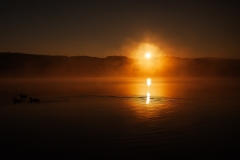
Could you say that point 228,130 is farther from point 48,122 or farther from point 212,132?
point 48,122

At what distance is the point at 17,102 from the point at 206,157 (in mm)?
23580

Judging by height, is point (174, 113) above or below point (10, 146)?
above

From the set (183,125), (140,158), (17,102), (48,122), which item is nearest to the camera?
(140,158)

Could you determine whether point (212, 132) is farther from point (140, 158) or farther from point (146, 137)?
point (140, 158)

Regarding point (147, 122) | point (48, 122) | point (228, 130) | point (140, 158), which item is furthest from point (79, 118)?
point (228, 130)

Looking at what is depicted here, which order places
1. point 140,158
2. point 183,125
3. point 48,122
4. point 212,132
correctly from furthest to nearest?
point 48,122 < point 183,125 < point 212,132 < point 140,158

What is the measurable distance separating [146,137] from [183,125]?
13.5ft

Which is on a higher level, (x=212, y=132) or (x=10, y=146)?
(x=212, y=132)

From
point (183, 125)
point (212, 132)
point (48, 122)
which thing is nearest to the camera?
point (212, 132)

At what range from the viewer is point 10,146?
12.5 metres

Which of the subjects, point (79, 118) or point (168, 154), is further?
point (79, 118)

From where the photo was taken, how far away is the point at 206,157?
11.0 m

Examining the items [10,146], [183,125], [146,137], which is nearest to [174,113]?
[183,125]

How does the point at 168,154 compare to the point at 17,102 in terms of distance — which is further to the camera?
the point at 17,102
